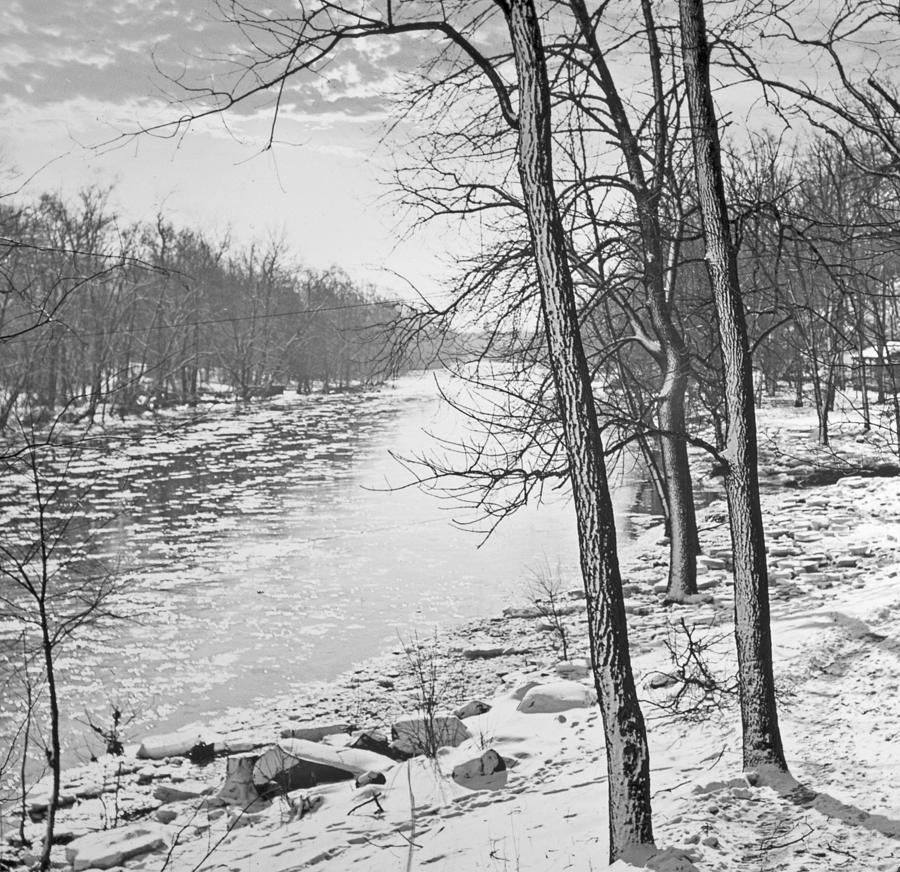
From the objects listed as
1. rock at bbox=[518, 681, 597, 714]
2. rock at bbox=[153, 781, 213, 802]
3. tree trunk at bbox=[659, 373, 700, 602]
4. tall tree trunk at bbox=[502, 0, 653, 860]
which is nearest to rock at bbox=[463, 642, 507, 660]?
rock at bbox=[518, 681, 597, 714]

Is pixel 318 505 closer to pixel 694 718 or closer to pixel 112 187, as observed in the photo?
pixel 694 718

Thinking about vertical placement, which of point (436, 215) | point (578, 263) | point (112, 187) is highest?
point (112, 187)

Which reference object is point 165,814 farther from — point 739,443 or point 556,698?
point 739,443

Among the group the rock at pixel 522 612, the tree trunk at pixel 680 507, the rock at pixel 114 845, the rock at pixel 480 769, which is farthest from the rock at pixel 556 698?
the rock at pixel 522 612

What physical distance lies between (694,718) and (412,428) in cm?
3715

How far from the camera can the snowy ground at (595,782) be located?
5.04 meters

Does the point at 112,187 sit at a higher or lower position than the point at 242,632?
higher

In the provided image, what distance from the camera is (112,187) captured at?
45625 millimetres

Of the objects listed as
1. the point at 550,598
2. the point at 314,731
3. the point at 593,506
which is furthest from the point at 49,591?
the point at 593,506

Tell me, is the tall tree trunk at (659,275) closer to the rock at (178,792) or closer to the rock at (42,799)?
the rock at (178,792)

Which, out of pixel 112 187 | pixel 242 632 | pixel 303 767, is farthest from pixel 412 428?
pixel 303 767

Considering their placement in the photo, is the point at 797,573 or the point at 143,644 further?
the point at 797,573

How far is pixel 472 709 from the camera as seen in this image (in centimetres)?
913

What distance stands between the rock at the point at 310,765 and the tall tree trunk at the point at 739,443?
144 inches
